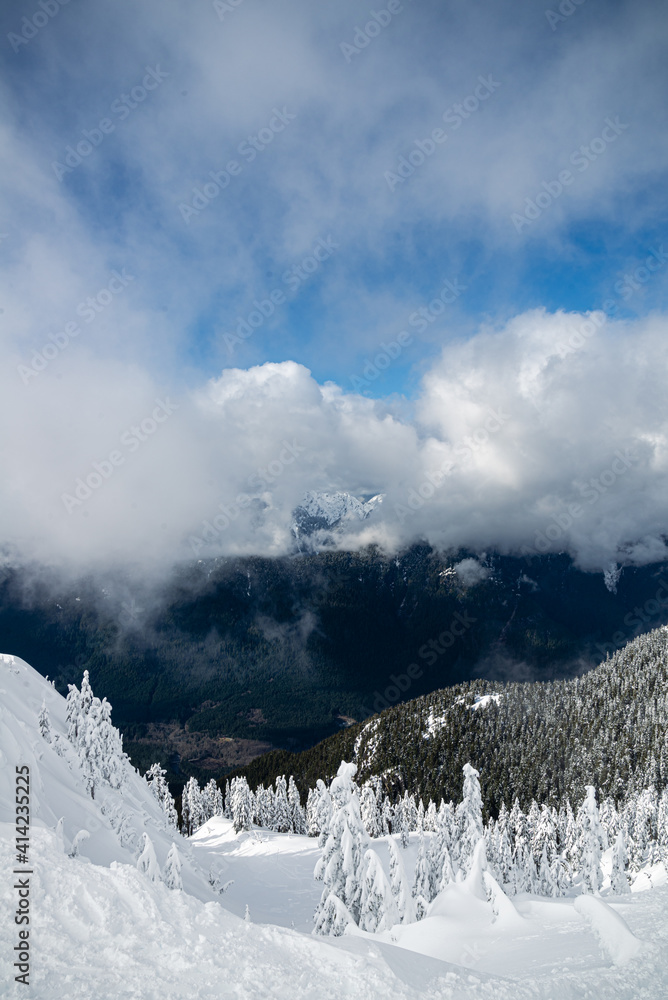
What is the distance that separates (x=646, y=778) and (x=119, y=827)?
4389 inches

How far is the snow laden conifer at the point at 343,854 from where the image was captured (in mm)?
23344

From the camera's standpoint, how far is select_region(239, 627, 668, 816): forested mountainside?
105 metres

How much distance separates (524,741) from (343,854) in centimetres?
11896

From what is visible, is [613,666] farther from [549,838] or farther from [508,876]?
[508,876]

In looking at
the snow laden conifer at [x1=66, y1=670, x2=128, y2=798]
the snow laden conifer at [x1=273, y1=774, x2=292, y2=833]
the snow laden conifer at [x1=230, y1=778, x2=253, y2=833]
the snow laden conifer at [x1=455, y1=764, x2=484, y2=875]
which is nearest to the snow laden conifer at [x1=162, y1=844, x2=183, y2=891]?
the snow laden conifer at [x1=66, y1=670, x2=128, y2=798]

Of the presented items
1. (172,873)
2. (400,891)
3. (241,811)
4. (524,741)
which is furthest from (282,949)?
(524,741)

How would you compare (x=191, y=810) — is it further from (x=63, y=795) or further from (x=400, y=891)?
(x=400, y=891)

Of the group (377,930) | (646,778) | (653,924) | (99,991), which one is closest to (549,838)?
(646,778)

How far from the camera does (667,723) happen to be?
108 meters

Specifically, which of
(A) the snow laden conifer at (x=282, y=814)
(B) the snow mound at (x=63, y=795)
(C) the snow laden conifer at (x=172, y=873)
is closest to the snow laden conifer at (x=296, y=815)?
(A) the snow laden conifer at (x=282, y=814)

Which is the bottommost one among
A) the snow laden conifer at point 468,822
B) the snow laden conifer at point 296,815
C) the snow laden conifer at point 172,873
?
the snow laden conifer at point 296,815

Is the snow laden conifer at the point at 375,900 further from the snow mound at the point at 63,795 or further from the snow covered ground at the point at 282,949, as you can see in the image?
the snow mound at the point at 63,795

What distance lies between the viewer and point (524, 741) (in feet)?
394

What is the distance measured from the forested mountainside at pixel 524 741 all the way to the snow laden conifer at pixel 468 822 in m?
78.4
